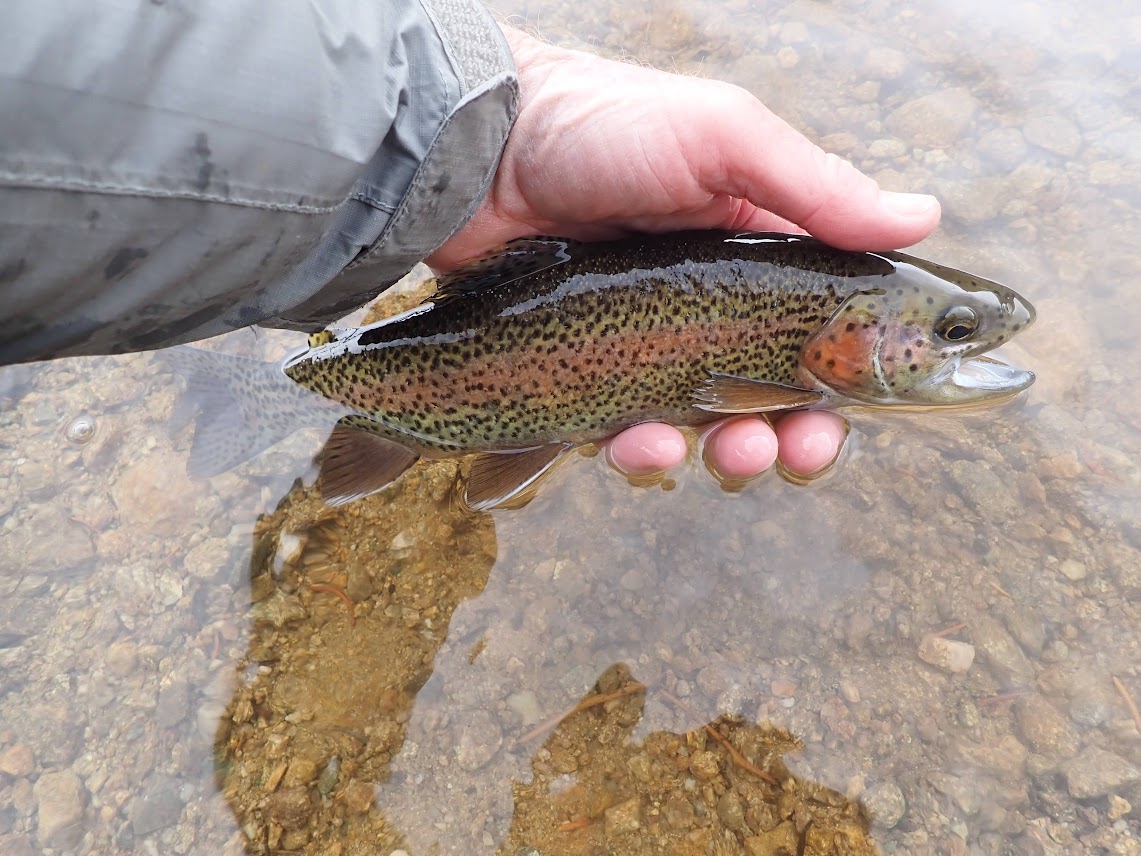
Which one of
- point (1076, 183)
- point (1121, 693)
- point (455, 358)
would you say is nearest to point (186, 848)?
point (455, 358)

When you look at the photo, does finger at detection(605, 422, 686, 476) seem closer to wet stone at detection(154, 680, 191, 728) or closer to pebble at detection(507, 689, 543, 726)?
pebble at detection(507, 689, 543, 726)

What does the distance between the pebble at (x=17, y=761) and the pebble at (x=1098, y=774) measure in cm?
434

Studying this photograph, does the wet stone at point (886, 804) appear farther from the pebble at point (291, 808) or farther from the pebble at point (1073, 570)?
the pebble at point (291, 808)

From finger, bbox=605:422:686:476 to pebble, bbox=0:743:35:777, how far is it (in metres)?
2.96

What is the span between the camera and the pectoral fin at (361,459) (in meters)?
3.45

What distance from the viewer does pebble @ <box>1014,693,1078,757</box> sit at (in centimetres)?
282

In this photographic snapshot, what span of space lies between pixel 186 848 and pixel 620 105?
11.7 ft

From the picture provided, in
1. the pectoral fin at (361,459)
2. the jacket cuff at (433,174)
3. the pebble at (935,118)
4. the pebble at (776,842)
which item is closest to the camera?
the jacket cuff at (433,174)

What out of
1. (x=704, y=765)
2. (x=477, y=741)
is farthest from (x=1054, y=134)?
(x=477, y=741)

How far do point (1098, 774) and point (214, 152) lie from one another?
3.69 metres

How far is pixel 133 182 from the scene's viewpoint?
171 cm

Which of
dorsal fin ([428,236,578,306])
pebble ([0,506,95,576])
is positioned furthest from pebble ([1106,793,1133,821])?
pebble ([0,506,95,576])

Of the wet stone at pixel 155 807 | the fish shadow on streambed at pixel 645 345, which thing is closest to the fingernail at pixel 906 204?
the fish shadow on streambed at pixel 645 345

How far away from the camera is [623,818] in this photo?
2834 millimetres
